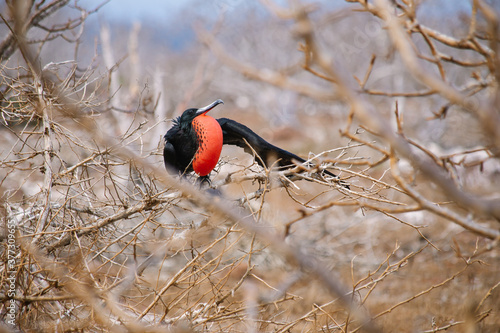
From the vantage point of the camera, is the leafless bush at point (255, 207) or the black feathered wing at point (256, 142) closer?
the leafless bush at point (255, 207)

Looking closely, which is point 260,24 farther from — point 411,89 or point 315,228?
point 315,228

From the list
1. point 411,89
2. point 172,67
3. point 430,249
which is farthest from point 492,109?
point 172,67

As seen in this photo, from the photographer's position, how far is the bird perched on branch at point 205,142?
8.20 ft

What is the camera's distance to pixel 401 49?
24.5 inches

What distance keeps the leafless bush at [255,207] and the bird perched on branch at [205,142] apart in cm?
14

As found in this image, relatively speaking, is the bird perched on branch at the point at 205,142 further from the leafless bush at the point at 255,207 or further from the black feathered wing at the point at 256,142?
the leafless bush at the point at 255,207

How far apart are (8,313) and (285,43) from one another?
14411 millimetres

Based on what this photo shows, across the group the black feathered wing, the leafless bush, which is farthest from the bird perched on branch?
the leafless bush

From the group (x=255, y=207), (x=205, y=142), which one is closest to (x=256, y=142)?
(x=205, y=142)

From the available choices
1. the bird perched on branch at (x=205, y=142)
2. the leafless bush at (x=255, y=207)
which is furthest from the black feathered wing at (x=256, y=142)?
the leafless bush at (x=255, y=207)

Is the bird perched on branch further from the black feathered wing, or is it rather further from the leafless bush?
the leafless bush

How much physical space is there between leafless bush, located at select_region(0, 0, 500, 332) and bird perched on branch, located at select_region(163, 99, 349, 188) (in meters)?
0.14

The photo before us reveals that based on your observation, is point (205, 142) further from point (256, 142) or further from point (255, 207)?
point (255, 207)

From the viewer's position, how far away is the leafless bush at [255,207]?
28.7 inches
